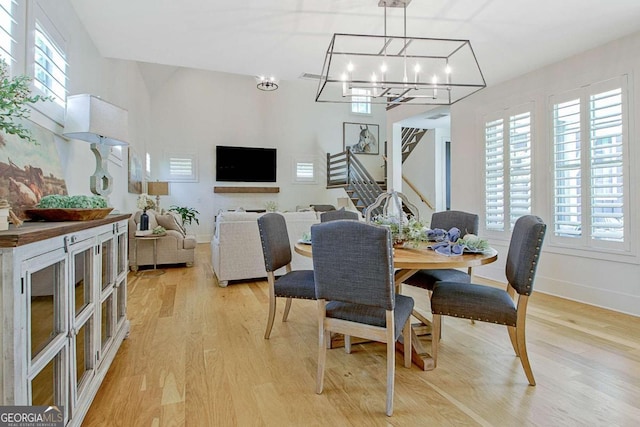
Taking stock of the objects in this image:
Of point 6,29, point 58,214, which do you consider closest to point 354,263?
point 58,214

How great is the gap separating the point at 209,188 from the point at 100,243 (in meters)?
6.96

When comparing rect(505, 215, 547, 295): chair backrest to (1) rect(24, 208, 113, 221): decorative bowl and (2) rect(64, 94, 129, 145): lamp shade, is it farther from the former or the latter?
(2) rect(64, 94, 129, 145): lamp shade

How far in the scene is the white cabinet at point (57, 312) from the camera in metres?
1.00

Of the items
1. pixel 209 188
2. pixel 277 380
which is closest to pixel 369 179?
pixel 209 188

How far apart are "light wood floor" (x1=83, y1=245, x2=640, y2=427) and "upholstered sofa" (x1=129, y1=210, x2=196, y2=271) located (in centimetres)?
223

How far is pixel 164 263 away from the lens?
5188 mm

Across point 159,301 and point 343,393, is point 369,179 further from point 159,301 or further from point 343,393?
point 343,393

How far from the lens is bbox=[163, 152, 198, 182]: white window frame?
320 inches

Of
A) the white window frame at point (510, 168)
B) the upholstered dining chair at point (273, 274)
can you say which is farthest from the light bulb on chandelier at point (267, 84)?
the upholstered dining chair at point (273, 274)

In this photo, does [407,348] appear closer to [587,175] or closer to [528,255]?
[528,255]

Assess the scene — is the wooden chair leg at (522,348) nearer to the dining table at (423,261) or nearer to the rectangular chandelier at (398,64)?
the dining table at (423,261)

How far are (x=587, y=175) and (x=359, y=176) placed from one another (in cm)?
524

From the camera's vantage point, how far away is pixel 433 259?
185cm

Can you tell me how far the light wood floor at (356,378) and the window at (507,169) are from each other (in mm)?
1461
